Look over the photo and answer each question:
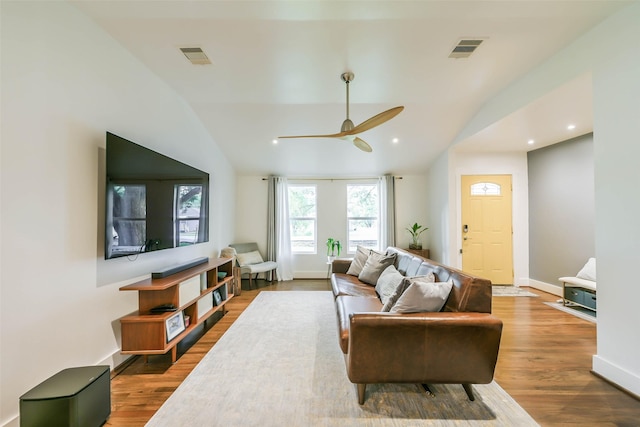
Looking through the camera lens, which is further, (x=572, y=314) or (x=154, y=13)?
(x=572, y=314)

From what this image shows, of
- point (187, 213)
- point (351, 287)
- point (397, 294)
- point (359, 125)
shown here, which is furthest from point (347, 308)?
point (187, 213)

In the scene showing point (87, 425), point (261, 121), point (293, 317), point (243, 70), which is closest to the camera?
point (87, 425)

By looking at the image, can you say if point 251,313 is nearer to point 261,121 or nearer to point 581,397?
point 261,121

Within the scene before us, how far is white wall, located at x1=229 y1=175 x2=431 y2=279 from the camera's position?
591 cm

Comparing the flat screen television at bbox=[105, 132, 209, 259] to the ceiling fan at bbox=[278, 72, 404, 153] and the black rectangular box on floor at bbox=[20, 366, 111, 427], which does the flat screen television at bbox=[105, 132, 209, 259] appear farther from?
the ceiling fan at bbox=[278, 72, 404, 153]

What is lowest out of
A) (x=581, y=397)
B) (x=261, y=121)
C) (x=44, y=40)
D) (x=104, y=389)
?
(x=581, y=397)

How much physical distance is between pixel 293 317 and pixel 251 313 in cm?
60

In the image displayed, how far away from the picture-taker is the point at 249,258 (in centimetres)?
536

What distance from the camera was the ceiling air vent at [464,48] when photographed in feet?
7.93

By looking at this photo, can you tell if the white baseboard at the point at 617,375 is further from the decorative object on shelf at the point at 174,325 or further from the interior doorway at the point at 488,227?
the decorative object on shelf at the point at 174,325

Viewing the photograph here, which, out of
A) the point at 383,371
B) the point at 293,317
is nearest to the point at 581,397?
the point at 383,371

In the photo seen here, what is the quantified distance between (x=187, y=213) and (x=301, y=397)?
2.39 m

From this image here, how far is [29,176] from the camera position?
1645 millimetres

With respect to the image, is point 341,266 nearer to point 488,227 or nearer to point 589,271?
point 488,227
